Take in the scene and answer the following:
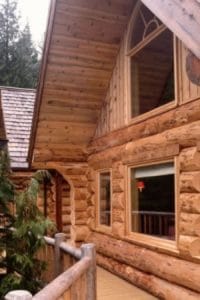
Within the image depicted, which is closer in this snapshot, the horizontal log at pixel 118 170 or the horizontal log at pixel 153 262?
the horizontal log at pixel 153 262

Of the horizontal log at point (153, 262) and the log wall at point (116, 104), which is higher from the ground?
the log wall at point (116, 104)

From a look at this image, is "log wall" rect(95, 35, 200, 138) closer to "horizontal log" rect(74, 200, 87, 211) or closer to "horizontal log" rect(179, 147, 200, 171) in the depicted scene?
"horizontal log" rect(74, 200, 87, 211)

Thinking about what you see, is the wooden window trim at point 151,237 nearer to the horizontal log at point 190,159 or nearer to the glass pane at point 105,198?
the horizontal log at point 190,159

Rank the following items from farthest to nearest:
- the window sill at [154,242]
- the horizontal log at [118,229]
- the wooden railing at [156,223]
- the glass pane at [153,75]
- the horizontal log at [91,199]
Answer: the horizontal log at [91,199] → the horizontal log at [118,229] → the glass pane at [153,75] → the wooden railing at [156,223] → the window sill at [154,242]

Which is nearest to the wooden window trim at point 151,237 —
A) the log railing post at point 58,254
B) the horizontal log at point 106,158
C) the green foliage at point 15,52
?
the horizontal log at point 106,158

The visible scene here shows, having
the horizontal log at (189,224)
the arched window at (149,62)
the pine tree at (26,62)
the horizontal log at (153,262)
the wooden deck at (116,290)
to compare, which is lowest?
the wooden deck at (116,290)

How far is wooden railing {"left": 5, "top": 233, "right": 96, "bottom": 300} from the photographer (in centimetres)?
281

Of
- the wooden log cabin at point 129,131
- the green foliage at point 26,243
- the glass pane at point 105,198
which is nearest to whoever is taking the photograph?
the green foliage at point 26,243

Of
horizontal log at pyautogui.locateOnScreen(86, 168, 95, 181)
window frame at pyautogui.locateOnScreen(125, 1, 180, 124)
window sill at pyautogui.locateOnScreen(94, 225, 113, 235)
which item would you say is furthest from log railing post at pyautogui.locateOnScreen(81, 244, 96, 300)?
horizontal log at pyautogui.locateOnScreen(86, 168, 95, 181)

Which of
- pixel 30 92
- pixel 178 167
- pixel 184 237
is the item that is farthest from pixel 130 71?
pixel 30 92

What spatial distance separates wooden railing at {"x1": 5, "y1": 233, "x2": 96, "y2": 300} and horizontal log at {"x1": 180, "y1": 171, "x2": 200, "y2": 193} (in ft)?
6.10

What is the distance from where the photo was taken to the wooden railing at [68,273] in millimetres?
2812

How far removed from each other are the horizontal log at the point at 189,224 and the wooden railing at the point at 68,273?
174 cm

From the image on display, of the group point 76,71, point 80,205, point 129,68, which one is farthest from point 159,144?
point 80,205
